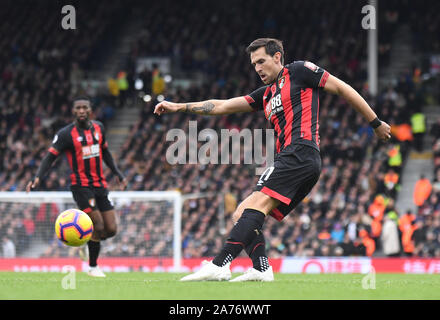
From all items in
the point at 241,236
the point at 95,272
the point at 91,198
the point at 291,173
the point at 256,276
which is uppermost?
the point at 291,173

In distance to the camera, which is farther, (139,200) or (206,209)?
(206,209)

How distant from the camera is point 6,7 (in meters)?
27.9

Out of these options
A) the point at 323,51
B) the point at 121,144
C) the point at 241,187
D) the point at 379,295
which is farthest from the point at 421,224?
the point at 379,295

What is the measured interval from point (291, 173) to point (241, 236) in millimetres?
701

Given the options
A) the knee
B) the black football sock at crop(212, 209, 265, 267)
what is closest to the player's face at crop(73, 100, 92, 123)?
the knee

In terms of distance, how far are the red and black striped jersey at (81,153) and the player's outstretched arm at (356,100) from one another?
3.88m

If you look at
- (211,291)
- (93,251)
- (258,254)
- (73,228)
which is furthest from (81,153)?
(211,291)

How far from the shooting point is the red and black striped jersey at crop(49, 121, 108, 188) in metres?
9.78

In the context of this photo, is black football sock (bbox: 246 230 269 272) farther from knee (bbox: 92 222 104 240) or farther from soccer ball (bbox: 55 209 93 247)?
knee (bbox: 92 222 104 240)

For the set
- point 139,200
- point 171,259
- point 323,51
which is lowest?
point 171,259

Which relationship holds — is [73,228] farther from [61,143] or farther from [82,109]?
[82,109]

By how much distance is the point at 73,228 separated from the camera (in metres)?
8.58

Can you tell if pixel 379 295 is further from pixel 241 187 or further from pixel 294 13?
pixel 294 13

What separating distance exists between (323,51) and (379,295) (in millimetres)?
18507
